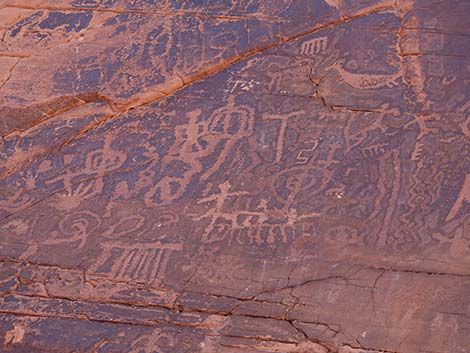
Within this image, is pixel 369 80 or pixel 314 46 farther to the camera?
pixel 314 46

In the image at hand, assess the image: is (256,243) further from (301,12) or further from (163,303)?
(301,12)

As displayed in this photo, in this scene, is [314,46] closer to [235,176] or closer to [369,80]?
[369,80]

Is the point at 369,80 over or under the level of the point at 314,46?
under

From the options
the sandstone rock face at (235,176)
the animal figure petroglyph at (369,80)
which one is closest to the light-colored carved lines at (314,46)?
the sandstone rock face at (235,176)

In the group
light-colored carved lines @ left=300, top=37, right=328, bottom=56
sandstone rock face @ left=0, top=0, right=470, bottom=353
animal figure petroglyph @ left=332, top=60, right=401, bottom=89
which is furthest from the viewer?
light-colored carved lines @ left=300, top=37, right=328, bottom=56

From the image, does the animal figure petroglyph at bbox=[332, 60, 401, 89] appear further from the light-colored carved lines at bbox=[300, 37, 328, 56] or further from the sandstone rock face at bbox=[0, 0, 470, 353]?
the light-colored carved lines at bbox=[300, 37, 328, 56]

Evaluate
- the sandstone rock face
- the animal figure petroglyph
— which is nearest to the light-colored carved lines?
the sandstone rock face

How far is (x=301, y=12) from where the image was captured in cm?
388

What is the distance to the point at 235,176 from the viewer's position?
11.0 feet

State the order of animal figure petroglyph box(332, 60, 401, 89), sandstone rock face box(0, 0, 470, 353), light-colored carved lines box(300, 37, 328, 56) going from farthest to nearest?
light-colored carved lines box(300, 37, 328, 56) → animal figure petroglyph box(332, 60, 401, 89) → sandstone rock face box(0, 0, 470, 353)

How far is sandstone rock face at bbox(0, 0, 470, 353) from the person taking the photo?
9.77ft

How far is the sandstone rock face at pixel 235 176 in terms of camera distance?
2977 mm

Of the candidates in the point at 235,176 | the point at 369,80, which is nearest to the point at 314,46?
the point at 369,80

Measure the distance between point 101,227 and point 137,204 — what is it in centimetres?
21
